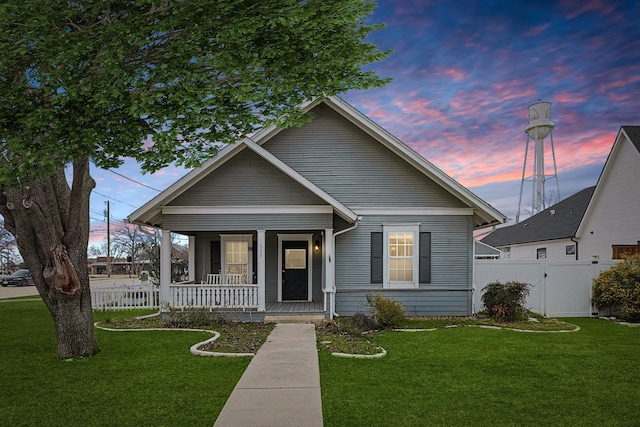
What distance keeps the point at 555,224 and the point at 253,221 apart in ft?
61.1

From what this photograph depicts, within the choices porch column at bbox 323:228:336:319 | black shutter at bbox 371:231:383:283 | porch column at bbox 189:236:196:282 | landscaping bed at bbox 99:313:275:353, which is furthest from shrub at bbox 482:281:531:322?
porch column at bbox 189:236:196:282

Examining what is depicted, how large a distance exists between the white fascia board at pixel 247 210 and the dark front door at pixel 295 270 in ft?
8.99

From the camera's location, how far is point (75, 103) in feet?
19.0

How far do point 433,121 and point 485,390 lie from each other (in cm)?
1268

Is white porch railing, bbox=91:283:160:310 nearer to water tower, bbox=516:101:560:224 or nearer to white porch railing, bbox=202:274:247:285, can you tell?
white porch railing, bbox=202:274:247:285

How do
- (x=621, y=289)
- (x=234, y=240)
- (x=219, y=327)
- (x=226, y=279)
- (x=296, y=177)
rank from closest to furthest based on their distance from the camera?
(x=219, y=327) → (x=296, y=177) → (x=621, y=289) → (x=226, y=279) → (x=234, y=240)

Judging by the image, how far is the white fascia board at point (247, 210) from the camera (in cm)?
1278

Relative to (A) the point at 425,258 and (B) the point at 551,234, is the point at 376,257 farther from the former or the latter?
(B) the point at 551,234

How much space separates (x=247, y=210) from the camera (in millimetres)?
12836

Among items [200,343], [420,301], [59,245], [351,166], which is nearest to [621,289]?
[420,301]

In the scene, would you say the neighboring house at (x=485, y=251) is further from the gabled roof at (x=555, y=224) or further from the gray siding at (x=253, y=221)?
the gray siding at (x=253, y=221)

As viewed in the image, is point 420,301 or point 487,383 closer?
point 487,383

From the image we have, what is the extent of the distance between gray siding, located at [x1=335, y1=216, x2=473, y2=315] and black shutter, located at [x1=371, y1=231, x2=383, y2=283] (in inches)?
5.1

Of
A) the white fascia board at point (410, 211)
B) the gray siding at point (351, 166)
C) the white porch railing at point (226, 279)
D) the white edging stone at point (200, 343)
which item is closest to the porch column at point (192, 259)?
the white porch railing at point (226, 279)
